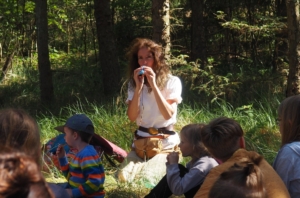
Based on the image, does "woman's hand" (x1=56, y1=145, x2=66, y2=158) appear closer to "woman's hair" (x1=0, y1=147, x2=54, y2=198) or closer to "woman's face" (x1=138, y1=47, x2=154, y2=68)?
"woman's face" (x1=138, y1=47, x2=154, y2=68)

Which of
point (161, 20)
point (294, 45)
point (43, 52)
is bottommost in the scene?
point (43, 52)

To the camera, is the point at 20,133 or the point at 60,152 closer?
the point at 20,133

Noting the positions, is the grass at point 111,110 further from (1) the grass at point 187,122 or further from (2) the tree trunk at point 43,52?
(2) the tree trunk at point 43,52

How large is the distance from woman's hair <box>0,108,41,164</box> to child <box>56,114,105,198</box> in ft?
3.38

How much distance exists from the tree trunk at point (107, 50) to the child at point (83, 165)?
20.1ft

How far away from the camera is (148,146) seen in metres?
4.98

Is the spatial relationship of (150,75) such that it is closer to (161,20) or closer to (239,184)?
(161,20)

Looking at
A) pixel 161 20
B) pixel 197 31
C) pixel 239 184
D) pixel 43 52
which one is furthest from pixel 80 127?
pixel 197 31

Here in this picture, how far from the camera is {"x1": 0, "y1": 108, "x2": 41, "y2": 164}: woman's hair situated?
2.64 m

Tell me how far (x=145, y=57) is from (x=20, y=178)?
11.3 feet

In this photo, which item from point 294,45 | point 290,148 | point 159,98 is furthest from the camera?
point 294,45

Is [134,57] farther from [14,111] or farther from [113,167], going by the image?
[14,111]

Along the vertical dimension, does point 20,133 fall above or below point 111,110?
above

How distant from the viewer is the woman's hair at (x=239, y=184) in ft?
6.56
